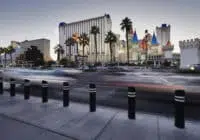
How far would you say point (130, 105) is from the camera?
22.0 ft

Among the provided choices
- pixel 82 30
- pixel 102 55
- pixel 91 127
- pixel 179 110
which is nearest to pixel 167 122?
pixel 179 110

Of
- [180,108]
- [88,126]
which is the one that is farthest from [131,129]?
[180,108]

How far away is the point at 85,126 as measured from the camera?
19.3ft

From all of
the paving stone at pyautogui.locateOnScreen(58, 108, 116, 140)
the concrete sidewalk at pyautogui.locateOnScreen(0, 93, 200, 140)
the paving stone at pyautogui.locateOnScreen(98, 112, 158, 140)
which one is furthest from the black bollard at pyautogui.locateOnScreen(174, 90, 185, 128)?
the paving stone at pyautogui.locateOnScreen(58, 108, 116, 140)

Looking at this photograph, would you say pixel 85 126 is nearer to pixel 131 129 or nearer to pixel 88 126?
pixel 88 126

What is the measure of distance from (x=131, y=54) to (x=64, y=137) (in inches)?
6660

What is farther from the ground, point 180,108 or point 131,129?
point 180,108

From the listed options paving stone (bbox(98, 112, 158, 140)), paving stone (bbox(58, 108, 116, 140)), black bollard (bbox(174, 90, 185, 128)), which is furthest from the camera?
black bollard (bbox(174, 90, 185, 128))

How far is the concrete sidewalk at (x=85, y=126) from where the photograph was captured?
5164mm

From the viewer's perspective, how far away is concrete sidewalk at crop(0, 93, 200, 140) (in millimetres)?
5164

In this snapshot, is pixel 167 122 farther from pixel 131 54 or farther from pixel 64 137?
pixel 131 54

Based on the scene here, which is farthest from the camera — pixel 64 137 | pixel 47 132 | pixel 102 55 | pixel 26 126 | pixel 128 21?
pixel 102 55

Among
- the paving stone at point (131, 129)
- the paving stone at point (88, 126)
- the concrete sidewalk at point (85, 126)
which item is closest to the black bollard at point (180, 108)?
the concrete sidewalk at point (85, 126)

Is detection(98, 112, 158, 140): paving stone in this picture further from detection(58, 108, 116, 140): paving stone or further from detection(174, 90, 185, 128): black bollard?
detection(174, 90, 185, 128): black bollard
